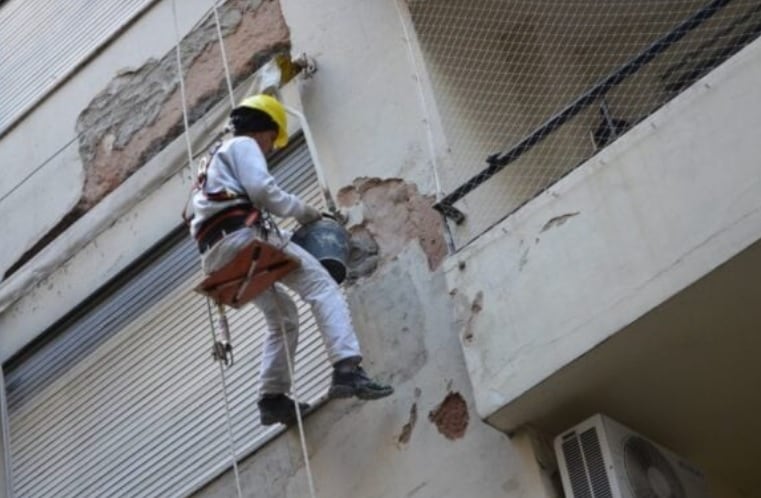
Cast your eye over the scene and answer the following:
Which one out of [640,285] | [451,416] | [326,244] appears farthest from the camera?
[326,244]

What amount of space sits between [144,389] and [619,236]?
3102 millimetres

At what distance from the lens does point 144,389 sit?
8.89 m

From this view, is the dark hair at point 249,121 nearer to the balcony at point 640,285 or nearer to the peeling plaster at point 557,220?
the balcony at point 640,285

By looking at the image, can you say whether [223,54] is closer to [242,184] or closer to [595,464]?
[242,184]

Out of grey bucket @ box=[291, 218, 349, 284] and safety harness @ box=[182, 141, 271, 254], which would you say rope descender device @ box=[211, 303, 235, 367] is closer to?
safety harness @ box=[182, 141, 271, 254]

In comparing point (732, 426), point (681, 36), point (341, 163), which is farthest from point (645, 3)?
point (732, 426)

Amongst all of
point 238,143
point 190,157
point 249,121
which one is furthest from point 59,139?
point 238,143

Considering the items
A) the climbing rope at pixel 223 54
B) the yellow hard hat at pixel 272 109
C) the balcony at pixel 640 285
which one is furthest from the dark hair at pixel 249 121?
the balcony at pixel 640 285

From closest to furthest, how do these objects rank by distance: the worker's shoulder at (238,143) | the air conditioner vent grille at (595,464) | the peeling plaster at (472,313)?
the air conditioner vent grille at (595,464)
the peeling plaster at (472,313)
the worker's shoulder at (238,143)

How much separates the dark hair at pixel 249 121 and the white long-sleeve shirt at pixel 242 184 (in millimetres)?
220

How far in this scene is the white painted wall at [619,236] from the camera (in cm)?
657

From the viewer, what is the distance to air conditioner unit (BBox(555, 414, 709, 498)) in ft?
22.1

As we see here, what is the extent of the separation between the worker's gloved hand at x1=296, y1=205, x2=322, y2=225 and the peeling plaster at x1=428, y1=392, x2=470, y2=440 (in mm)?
1039

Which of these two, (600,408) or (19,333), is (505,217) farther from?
(19,333)
